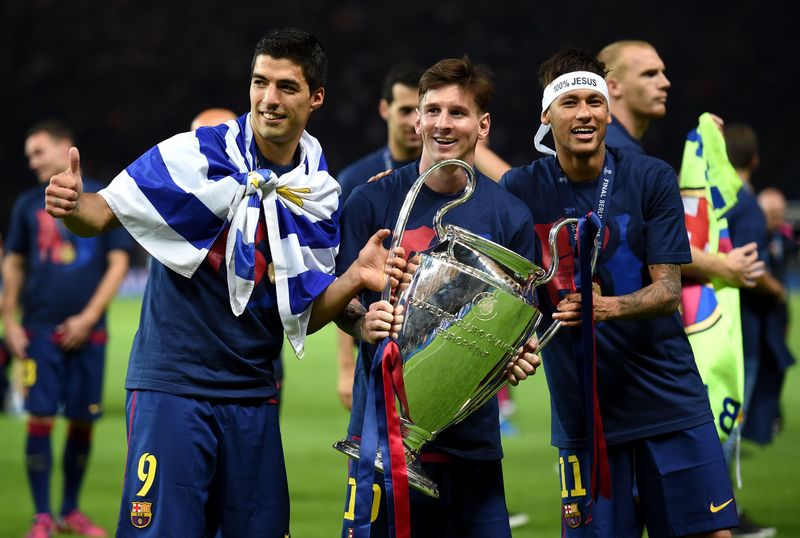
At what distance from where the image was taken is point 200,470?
136 inches

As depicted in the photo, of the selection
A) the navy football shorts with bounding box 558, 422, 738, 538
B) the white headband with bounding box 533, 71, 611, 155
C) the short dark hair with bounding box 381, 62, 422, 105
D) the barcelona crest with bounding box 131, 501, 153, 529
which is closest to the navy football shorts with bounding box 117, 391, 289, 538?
the barcelona crest with bounding box 131, 501, 153, 529

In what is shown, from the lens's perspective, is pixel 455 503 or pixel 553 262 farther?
pixel 455 503

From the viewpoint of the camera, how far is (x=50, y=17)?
27.9m

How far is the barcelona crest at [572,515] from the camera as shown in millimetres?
3893

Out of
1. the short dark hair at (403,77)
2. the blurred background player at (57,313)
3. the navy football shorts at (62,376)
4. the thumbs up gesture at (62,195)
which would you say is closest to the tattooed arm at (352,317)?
the thumbs up gesture at (62,195)

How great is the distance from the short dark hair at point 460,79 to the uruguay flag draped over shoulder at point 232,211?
455 millimetres

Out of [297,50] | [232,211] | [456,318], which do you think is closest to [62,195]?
[232,211]

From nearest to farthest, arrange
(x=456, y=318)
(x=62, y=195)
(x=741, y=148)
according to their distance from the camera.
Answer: (x=62, y=195) < (x=456, y=318) < (x=741, y=148)

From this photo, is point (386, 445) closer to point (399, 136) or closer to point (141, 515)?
point (141, 515)

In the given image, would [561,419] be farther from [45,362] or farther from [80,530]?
[45,362]

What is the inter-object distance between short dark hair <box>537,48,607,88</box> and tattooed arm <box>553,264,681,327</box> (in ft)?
2.24

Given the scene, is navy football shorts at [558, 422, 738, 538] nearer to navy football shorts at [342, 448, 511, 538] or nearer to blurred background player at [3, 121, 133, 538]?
navy football shorts at [342, 448, 511, 538]

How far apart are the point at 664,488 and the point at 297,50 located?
1.87 metres

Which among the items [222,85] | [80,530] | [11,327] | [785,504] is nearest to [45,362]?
[11,327]
